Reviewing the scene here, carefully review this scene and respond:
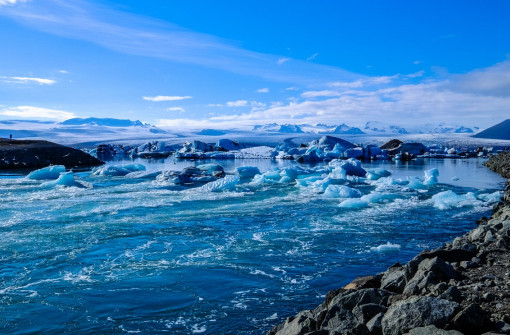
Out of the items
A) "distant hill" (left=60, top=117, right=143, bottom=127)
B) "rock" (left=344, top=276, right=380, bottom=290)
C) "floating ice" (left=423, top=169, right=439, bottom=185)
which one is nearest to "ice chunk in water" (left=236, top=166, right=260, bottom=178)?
"floating ice" (left=423, top=169, right=439, bottom=185)

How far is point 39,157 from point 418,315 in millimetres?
28577

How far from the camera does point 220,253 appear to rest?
6.73 metres

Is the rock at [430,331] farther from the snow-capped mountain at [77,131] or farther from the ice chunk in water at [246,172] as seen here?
the snow-capped mountain at [77,131]

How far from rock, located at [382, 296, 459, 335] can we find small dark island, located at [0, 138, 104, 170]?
27.5 meters

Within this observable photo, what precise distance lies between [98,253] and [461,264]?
16.7ft

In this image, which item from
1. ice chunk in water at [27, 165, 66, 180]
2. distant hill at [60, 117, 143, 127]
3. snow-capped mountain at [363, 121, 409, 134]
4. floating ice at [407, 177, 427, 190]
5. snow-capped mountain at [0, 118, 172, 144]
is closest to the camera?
floating ice at [407, 177, 427, 190]

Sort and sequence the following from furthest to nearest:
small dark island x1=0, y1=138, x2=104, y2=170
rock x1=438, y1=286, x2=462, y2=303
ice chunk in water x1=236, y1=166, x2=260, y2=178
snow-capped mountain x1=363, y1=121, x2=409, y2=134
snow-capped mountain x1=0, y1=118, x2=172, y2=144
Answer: snow-capped mountain x1=363, y1=121, x2=409, y2=134
snow-capped mountain x1=0, y1=118, x2=172, y2=144
small dark island x1=0, y1=138, x2=104, y2=170
ice chunk in water x1=236, y1=166, x2=260, y2=178
rock x1=438, y1=286, x2=462, y2=303

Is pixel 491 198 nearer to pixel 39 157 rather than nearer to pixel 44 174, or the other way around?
pixel 44 174

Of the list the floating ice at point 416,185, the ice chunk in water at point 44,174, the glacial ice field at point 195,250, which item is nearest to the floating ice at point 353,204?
the glacial ice field at point 195,250

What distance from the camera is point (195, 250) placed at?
6.90 m

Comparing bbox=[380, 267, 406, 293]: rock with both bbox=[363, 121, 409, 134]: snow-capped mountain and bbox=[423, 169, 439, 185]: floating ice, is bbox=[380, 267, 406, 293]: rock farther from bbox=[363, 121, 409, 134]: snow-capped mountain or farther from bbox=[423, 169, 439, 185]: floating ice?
bbox=[363, 121, 409, 134]: snow-capped mountain

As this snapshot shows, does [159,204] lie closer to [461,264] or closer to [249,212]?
[249,212]

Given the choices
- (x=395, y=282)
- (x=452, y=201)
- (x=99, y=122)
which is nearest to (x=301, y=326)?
(x=395, y=282)

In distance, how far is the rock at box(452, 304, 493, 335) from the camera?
9.03 feet
